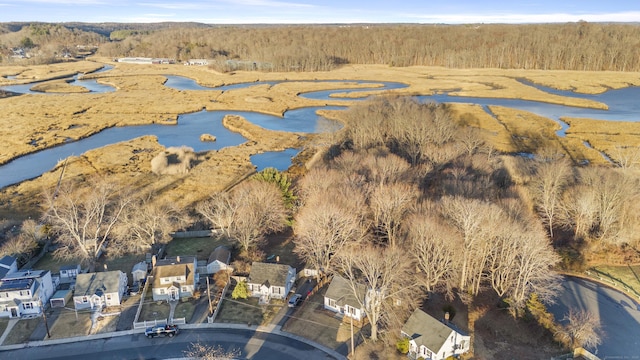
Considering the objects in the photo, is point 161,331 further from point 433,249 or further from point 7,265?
point 433,249

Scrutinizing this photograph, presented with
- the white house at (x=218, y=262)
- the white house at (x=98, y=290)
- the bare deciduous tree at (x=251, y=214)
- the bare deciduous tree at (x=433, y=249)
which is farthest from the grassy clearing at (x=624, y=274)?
the white house at (x=98, y=290)

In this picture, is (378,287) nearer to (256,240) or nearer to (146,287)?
(256,240)

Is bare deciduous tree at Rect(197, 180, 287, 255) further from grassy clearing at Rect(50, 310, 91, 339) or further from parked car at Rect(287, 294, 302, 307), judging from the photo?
grassy clearing at Rect(50, 310, 91, 339)

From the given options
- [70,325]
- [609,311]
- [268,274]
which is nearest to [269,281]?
[268,274]

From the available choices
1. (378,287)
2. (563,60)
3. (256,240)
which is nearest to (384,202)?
(378,287)

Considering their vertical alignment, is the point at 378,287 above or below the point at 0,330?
above

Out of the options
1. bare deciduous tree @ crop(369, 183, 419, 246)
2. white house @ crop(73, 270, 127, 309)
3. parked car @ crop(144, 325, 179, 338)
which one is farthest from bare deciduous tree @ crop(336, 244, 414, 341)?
white house @ crop(73, 270, 127, 309)

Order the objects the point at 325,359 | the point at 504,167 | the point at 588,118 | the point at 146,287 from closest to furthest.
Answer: the point at 325,359 < the point at 146,287 < the point at 504,167 < the point at 588,118
